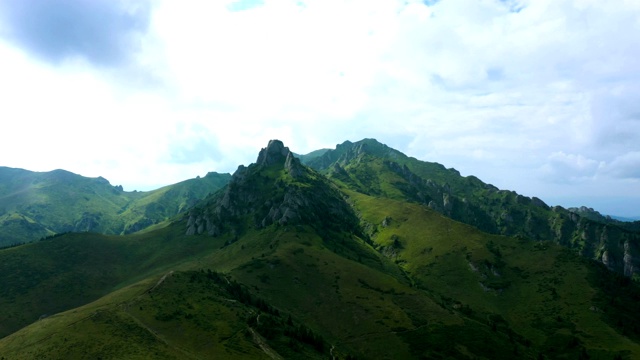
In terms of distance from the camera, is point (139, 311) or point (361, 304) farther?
point (361, 304)

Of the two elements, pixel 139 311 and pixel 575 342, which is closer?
pixel 139 311

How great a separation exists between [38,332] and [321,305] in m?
112

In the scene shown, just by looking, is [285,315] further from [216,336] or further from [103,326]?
[103,326]

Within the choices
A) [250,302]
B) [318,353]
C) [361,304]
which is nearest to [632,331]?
[361,304]

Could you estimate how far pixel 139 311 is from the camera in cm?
14100

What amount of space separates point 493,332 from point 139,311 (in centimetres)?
14743

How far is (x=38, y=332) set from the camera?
124 meters

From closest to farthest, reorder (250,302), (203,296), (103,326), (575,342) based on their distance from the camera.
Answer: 1. (103,326)
2. (203,296)
3. (250,302)
4. (575,342)

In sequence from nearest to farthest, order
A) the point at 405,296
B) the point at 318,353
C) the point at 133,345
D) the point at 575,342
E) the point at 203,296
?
1. the point at 133,345
2. the point at 318,353
3. the point at 203,296
4. the point at 575,342
5. the point at 405,296

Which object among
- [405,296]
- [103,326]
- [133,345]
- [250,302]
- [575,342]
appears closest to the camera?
[133,345]

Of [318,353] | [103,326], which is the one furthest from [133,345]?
[318,353]

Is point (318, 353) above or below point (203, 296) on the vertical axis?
below

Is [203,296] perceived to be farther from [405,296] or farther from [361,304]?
[405,296]

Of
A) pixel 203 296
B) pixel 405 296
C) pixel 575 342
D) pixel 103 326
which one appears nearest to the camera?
pixel 103 326
